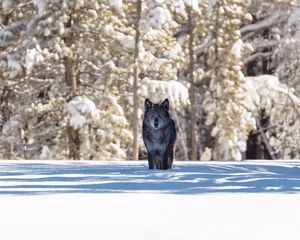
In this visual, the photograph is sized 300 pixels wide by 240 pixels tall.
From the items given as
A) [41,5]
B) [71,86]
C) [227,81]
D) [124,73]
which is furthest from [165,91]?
[227,81]

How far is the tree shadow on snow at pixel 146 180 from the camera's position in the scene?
9.69 m

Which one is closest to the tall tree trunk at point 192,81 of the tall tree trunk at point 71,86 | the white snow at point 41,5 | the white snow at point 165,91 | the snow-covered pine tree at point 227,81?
the snow-covered pine tree at point 227,81

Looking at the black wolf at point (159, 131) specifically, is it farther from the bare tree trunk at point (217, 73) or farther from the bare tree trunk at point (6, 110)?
the bare tree trunk at point (217, 73)

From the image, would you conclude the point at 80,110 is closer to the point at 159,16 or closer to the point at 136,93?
the point at 136,93

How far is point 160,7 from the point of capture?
96.1ft

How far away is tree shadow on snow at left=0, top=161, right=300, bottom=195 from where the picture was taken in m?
9.69

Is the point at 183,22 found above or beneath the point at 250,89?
above

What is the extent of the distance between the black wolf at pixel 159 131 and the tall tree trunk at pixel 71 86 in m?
15.8

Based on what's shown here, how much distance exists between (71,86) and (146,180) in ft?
59.7
